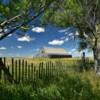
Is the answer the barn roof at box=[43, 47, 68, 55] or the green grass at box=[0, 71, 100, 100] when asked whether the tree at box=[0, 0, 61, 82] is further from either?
the barn roof at box=[43, 47, 68, 55]

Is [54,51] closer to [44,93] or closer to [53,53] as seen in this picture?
[53,53]

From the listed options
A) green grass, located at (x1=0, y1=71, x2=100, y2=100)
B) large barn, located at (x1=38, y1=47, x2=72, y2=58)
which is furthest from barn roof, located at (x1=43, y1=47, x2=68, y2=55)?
green grass, located at (x1=0, y1=71, x2=100, y2=100)

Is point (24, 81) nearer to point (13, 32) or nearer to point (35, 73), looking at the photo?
point (35, 73)

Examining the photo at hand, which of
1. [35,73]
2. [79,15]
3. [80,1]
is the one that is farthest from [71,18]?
[35,73]

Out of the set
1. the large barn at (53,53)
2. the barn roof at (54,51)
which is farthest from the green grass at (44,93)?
the barn roof at (54,51)

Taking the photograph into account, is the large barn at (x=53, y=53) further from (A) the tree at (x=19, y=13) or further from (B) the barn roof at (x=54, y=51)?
(A) the tree at (x=19, y=13)

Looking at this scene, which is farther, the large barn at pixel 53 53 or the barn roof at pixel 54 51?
the barn roof at pixel 54 51

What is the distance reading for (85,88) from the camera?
14.3m

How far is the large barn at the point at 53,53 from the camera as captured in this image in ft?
369

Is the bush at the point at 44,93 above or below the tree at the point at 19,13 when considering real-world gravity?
below

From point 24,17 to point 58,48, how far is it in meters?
111

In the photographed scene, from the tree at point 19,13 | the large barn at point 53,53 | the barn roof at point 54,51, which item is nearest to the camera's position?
the tree at point 19,13

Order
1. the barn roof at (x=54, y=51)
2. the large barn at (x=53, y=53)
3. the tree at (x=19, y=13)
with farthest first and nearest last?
the barn roof at (x=54, y=51)
the large barn at (x=53, y=53)
the tree at (x=19, y=13)

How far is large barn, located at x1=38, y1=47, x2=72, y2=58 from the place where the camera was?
112475mm
